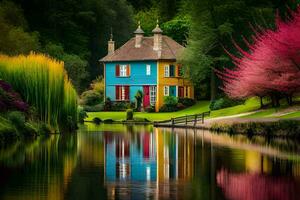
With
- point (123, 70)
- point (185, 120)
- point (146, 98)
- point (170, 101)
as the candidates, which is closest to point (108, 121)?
point (185, 120)

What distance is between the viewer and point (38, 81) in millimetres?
52000

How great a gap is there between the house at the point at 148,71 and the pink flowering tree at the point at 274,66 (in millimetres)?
29545

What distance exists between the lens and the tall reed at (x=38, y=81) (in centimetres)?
5181

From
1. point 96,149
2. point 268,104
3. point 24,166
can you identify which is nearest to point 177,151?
point 96,149

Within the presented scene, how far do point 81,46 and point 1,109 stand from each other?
61.9 m

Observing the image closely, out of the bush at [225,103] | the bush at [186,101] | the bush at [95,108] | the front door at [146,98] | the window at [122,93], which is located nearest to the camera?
the bush at [225,103]

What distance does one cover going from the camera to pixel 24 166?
96.5ft

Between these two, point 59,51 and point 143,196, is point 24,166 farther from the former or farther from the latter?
point 59,51

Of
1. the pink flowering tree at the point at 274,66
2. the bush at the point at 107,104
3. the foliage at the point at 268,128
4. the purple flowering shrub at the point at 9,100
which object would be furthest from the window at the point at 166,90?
the purple flowering shrub at the point at 9,100

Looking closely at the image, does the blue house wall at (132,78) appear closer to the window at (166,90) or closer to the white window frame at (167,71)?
the white window frame at (167,71)

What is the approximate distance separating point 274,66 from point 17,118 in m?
17.6

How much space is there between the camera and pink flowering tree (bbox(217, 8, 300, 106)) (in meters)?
50.8

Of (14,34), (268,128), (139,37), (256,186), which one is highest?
(139,37)

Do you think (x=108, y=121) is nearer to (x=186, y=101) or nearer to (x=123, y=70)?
(x=186, y=101)
